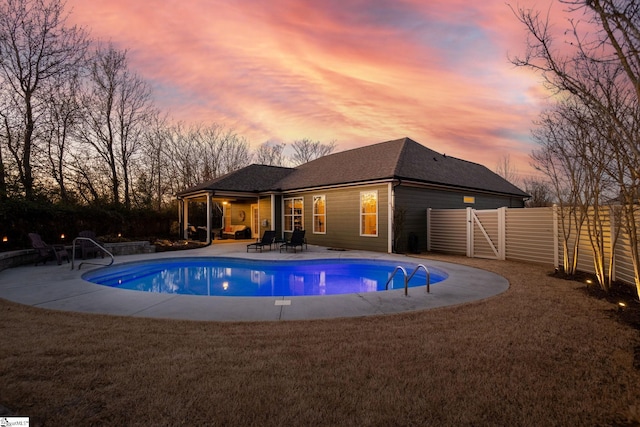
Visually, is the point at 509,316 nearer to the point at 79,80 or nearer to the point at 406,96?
the point at 406,96

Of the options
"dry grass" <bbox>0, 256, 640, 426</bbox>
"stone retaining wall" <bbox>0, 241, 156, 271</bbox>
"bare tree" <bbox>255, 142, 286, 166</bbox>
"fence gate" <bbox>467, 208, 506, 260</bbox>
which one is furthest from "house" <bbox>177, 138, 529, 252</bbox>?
"bare tree" <bbox>255, 142, 286, 166</bbox>

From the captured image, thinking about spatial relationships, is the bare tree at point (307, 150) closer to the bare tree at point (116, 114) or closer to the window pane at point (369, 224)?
the bare tree at point (116, 114)

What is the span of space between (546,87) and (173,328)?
6586 mm

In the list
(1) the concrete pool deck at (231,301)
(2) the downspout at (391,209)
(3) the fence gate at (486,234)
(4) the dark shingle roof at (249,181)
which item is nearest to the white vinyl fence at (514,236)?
(3) the fence gate at (486,234)

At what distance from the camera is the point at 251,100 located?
15.7m

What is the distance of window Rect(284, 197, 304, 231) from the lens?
16188mm

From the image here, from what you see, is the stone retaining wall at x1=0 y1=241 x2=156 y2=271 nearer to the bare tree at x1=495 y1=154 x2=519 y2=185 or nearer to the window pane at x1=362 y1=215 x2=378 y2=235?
the window pane at x1=362 y1=215 x2=378 y2=235

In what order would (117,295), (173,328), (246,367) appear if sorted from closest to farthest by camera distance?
(246,367), (173,328), (117,295)

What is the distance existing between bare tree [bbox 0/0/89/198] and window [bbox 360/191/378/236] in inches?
564

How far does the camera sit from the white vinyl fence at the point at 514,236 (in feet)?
23.0

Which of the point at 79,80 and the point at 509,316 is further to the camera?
the point at 79,80

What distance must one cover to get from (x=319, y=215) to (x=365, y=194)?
294cm

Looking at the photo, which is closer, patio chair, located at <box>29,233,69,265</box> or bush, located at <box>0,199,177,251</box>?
patio chair, located at <box>29,233,69,265</box>

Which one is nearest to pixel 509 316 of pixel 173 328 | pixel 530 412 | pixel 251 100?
pixel 530 412
